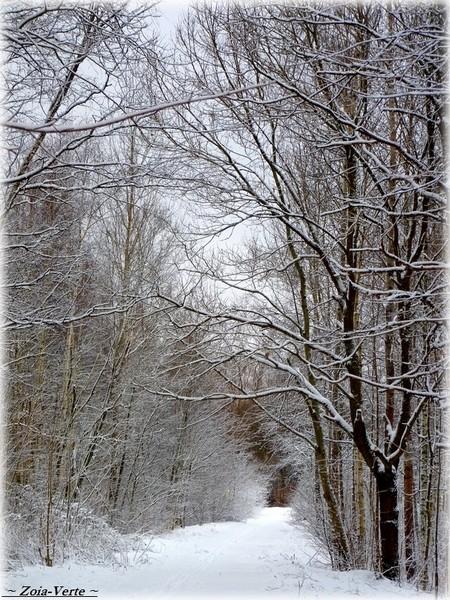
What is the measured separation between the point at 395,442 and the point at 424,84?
403 cm

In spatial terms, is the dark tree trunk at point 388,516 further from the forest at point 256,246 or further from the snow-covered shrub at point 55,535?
the snow-covered shrub at point 55,535

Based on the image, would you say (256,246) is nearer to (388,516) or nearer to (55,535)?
(388,516)

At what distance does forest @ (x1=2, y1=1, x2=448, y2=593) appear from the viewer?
12.8ft

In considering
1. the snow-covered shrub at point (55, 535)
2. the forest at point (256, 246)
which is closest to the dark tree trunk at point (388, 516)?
the forest at point (256, 246)

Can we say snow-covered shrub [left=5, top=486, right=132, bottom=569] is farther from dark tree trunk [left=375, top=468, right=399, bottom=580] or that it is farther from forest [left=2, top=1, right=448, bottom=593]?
dark tree trunk [left=375, top=468, right=399, bottom=580]

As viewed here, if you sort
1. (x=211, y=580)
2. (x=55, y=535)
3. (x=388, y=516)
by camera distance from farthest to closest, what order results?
(x=55, y=535) → (x=211, y=580) → (x=388, y=516)

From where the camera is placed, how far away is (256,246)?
7023 millimetres

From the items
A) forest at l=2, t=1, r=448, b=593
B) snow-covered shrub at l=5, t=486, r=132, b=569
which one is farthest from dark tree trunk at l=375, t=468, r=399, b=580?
snow-covered shrub at l=5, t=486, r=132, b=569

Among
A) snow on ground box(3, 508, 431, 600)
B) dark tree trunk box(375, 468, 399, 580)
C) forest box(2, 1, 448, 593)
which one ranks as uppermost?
forest box(2, 1, 448, 593)

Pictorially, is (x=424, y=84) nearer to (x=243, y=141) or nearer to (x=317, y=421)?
(x=243, y=141)

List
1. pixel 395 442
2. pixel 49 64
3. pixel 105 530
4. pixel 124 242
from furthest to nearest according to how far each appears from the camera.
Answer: pixel 124 242 < pixel 105 530 < pixel 395 442 < pixel 49 64

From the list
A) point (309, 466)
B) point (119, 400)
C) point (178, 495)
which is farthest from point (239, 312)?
point (178, 495)

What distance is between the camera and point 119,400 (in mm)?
11320

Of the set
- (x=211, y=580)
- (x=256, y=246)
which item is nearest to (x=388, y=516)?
(x=211, y=580)
